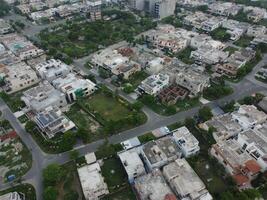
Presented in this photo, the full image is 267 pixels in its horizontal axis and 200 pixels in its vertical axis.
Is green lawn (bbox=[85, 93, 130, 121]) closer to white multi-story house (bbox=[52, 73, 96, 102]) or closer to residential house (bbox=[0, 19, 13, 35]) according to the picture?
white multi-story house (bbox=[52, 73, 96, 102])

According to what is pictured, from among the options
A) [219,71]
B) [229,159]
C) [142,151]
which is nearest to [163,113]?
[142,151]

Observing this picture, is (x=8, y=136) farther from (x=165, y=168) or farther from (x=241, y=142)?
(x=241, y=142)

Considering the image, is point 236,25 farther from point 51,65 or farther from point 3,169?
point 3,169

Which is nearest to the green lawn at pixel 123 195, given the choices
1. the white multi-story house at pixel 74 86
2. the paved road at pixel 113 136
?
the paved road at pixel 113 136

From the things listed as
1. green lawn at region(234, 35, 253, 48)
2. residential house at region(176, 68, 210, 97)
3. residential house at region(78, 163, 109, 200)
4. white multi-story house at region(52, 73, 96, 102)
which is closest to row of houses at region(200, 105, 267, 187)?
residential house at region(176, 68, 210, 97)

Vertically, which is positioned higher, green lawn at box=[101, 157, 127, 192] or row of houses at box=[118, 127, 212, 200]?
row of houses at box=[118, 127, 212, 200]

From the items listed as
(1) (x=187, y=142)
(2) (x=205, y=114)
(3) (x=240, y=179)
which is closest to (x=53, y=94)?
(1) (x=187, y=142)
